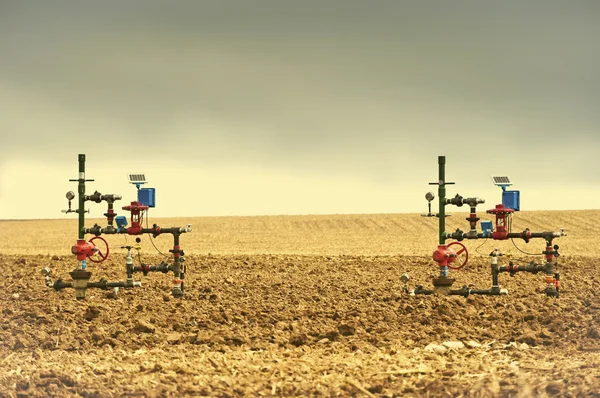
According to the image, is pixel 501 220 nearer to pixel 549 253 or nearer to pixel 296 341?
pixel 549 253

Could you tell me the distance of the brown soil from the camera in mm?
7516

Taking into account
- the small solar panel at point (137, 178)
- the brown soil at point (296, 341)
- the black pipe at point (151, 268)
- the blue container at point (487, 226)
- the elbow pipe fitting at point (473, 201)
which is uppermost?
the small solar panel at point (137, 178)

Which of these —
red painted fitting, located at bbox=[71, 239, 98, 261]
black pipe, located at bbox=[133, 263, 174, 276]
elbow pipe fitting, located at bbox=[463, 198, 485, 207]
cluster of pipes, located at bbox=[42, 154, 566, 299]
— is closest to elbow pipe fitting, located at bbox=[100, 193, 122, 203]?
cluster of pipes, located at bbox=[42, 154, 566, 299]

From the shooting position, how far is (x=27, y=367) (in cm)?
849

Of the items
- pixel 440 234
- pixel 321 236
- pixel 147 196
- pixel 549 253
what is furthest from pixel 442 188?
pixel 321 236

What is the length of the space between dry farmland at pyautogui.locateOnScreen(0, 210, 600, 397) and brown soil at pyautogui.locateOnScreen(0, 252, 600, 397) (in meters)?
0.03

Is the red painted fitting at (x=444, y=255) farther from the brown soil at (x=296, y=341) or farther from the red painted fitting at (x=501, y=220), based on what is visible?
the red painted fitting at (x=501, y=220)

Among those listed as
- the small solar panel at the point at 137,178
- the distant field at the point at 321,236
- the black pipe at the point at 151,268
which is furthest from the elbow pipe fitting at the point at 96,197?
the distant field at the point at 321,236

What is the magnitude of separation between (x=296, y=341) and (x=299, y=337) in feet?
0.29

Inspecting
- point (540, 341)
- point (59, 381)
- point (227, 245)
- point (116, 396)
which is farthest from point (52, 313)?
point (227, 245)

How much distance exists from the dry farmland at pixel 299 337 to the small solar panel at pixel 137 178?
2.22 meters

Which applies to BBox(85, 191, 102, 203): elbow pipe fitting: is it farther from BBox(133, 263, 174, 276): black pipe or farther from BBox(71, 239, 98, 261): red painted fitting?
BBox(133, 263, 174, 276): black pipe

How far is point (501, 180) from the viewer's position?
40.7ft

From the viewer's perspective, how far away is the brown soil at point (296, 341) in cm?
752
